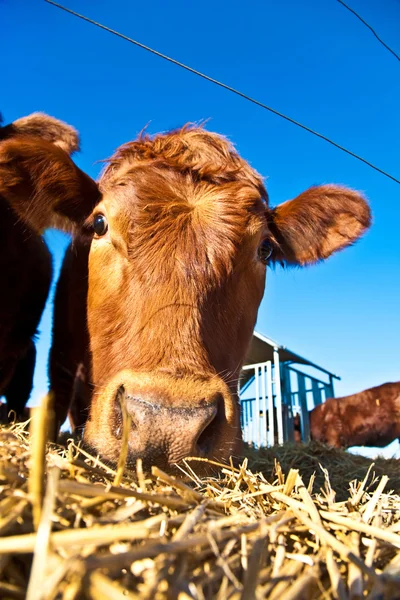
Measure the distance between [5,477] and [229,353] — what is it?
6.14 ft

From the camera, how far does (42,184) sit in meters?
3.43

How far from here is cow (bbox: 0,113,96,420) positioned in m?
3.53

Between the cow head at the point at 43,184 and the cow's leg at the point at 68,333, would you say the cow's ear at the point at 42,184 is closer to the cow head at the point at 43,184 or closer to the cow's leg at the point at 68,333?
the cow head at the point at 43,184

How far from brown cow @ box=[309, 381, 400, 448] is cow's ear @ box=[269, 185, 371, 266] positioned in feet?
47.2

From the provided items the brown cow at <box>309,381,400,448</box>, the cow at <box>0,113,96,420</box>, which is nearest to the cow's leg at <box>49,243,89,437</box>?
the cow at <box>0,113,96,420</box>

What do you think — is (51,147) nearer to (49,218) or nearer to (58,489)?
(49,218)

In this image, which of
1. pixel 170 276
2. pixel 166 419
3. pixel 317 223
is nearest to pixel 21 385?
pixel 170 276

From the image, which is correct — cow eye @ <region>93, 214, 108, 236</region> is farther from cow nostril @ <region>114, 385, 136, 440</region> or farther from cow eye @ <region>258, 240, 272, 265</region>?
cow nostril @ <region>114, 385, 136, 440</region>

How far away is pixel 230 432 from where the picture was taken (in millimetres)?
2230

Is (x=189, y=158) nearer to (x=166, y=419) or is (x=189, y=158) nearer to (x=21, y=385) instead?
(x=166, y=419)

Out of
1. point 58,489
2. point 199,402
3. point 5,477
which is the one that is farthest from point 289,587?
point 199,402

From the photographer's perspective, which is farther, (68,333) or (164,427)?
(68,333)

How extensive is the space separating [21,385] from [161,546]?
16.5 feet

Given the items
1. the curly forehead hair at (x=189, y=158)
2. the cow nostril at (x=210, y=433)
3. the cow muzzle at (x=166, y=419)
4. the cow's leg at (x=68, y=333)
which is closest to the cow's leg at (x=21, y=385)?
the cow's leg at (x=68, y=333)
